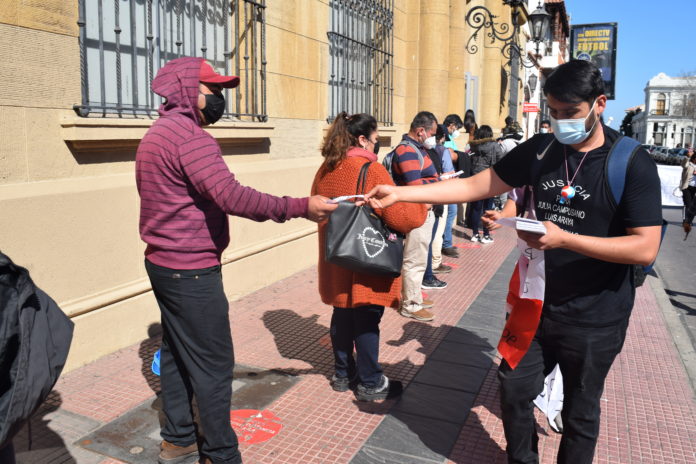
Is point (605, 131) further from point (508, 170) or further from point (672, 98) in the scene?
point (672, 98)

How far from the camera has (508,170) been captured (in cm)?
310

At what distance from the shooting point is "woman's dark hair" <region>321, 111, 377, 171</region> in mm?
4051

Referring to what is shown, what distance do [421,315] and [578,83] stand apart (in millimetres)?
3674

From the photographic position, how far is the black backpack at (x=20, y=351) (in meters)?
1.97

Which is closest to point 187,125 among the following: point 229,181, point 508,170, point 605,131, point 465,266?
point 229,181

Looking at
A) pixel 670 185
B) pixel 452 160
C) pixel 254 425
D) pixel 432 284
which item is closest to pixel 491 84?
pixel 670 185

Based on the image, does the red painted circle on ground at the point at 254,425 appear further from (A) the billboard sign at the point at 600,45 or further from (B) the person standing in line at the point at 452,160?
(A) the billboard sign at the point at 600,45

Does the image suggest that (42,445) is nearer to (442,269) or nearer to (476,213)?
(442,269)

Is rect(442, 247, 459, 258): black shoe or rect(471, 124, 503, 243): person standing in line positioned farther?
rect(471, 124, 503, 243): person standing in line

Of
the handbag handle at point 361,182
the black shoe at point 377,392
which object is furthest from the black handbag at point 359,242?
the black shoe at point 377,392

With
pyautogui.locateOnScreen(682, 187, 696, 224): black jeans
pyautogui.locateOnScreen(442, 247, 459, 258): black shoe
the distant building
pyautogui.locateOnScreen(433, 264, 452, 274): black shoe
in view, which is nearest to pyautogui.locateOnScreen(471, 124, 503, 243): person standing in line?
pyautogui.locateOnScreen(442, 247, 459, 258): black shoe

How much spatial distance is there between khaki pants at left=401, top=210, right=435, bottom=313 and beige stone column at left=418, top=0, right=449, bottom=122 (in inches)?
249

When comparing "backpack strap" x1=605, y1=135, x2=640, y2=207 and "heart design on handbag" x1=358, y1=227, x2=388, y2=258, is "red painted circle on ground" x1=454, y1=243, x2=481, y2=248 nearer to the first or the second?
"heart design on handbag" x1=358, y1=227, x2=388, y2=258

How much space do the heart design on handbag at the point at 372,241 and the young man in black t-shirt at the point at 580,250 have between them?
110 cm
